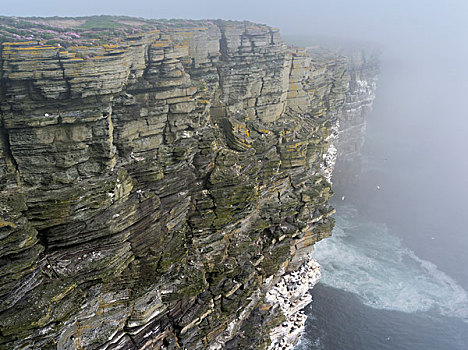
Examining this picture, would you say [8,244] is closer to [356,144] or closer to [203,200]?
[203,200]

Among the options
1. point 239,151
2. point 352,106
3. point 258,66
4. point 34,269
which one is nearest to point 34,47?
point 34,269

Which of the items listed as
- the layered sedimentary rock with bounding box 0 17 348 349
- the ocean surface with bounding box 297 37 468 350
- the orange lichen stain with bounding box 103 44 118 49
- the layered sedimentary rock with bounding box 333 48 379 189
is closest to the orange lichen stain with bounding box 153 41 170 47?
the layered sedimentary rock with bounding box 0 17 348 349

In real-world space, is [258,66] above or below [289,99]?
above

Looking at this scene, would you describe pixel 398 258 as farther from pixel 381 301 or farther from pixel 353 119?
→ pixel 353 119

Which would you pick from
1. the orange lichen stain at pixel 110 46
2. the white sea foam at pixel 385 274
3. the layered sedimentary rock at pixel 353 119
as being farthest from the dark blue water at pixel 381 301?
A: the orange lichen stain at pixel 110 46

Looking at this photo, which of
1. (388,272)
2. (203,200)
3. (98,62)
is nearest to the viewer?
(98,62)

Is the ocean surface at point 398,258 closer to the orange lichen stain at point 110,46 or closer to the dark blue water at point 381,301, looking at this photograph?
the dark blue water at point 381,301
